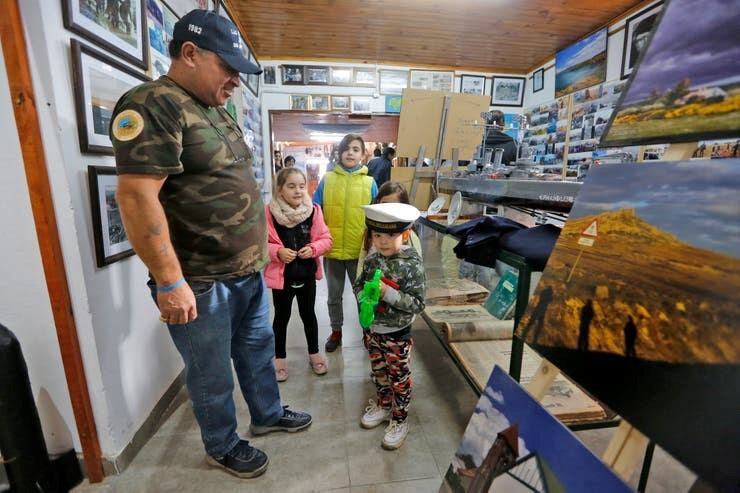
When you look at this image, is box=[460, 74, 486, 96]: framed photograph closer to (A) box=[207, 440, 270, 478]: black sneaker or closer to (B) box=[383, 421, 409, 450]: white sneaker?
(B) box=[383, 421, 409, 450]: white sneaker

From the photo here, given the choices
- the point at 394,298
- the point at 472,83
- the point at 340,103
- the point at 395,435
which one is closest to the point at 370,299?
the point at 394,298

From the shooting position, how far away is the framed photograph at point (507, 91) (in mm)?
5000

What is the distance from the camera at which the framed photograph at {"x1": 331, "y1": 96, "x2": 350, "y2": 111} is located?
4.68 metres

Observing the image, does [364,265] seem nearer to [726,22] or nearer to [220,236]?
[220,236]

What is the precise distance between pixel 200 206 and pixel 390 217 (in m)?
0.63

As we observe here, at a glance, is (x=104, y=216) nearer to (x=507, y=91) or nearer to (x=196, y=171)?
(x=196, y=171)

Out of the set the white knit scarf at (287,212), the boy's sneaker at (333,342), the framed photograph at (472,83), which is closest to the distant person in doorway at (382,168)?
the boy's sneaker at (333,342)

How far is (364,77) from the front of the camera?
15.3 feet

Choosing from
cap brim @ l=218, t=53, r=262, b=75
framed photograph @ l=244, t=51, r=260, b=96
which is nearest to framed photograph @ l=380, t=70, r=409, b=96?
framed photograph @ l=244, t=51, r=260, b=96

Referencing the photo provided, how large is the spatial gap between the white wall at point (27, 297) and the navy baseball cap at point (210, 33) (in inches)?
20.4

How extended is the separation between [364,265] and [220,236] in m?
0.59

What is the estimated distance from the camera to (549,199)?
1435 mm

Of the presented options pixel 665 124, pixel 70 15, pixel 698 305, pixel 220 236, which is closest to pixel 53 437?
pixel 220 236

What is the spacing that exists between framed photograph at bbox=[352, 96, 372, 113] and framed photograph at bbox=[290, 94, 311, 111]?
23.0 inches
